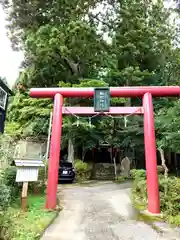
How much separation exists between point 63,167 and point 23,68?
32.4 feet

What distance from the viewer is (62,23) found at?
16.3 m

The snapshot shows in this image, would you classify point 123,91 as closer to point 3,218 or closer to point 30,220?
point 30,220

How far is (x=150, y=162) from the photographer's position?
7.67 m

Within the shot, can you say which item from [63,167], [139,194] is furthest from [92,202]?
[63,167]

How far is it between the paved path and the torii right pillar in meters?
0.72

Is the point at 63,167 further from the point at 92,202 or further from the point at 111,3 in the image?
the point at 111,3

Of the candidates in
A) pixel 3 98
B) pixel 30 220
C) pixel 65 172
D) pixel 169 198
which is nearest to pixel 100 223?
pixel 30 220

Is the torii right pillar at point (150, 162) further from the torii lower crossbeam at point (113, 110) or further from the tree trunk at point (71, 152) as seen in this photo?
the tree trunk at point (71, 152)

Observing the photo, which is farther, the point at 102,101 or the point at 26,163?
the point at 102,101

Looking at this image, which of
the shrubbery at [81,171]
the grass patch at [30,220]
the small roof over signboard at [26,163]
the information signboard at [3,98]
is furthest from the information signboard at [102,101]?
the shrubbery at [81,171]

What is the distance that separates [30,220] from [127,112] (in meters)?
5.20

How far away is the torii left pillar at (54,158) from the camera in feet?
23.8

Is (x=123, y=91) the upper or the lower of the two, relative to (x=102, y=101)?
upper

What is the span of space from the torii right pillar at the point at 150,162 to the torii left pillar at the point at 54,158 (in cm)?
314
